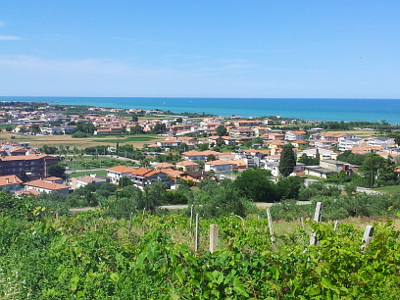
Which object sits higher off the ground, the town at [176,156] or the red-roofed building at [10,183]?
the red-roofed building at [10,183]

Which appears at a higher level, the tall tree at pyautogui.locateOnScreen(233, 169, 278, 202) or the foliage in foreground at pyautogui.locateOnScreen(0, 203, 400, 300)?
the foliage in foreground at pyautogui.locateOnScreen(0, 203, 400, 300)

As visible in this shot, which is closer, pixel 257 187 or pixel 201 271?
pixel 201 271

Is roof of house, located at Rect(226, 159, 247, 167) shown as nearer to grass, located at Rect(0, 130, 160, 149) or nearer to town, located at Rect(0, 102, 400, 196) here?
town, located at Rect(0, 102, 400, 196)

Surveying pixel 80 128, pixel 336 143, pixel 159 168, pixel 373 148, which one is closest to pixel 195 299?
pixel 159 168

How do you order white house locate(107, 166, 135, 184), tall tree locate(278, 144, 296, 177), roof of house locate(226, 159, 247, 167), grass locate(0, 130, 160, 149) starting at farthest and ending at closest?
grass locate(0, 130, 160, 149)
roof of house locate(226, 159, 247, 167)
tall tree locate(278, 144, 296, 177)
white house locate(107, 166, 135, 184)

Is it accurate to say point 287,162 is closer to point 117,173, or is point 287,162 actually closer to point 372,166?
point 372,166

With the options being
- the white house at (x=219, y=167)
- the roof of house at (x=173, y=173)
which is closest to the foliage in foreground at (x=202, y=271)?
the roof of house at (x=173, y=173)

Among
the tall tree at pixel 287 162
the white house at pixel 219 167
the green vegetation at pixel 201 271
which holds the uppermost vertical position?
the green vegetation at pixel 201 271

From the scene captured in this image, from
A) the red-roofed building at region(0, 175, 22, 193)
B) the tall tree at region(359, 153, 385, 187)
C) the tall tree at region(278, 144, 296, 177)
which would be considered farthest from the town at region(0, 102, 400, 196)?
the tall tree at region(278, 144, 296, 177)

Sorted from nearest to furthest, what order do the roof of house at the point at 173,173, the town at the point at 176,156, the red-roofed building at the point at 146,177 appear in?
the town at the point at 176,156, the red-roofed building at the point at 146,177, the roof of house at the point at 173,173

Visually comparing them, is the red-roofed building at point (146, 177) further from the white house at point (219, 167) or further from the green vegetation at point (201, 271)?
the green vegetation at point (201, 271)

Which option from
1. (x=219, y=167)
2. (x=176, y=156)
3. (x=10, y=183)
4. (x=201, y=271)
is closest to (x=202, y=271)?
(x=201, y=271)

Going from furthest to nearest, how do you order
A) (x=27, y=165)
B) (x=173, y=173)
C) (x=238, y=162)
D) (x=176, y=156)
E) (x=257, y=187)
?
(x=176, y=156), (x=238, y=162), (x=173, y=173), (x=27, y=165), (x=257, y=187)

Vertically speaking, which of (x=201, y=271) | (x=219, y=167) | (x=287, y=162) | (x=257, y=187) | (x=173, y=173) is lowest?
(x=219, y=167)
